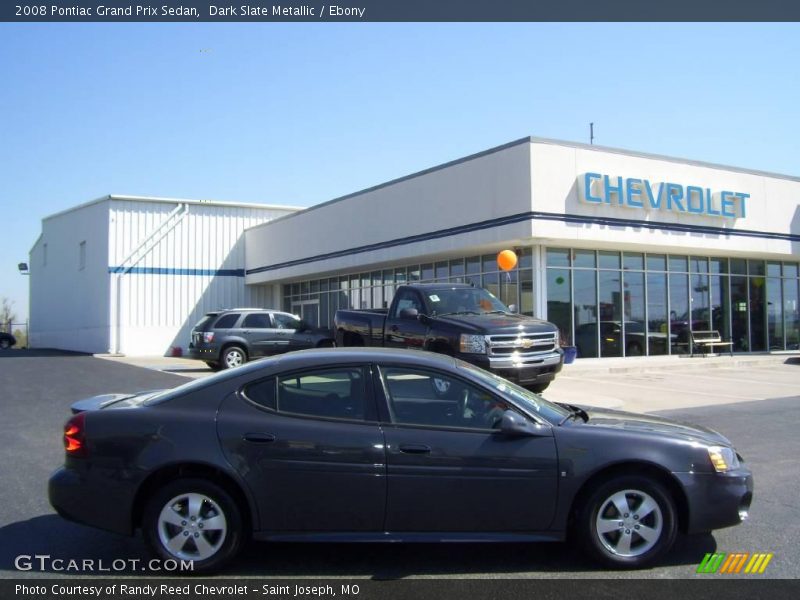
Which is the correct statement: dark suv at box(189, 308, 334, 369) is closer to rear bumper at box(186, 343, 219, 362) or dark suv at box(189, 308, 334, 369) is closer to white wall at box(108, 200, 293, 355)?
rear bumper at box(186, 343, 219, 362)

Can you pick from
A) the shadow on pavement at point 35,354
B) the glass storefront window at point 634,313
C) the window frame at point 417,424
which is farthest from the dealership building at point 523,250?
the window frame at point 417,424

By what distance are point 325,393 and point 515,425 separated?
50.7 inches

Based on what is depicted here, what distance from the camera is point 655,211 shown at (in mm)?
21234

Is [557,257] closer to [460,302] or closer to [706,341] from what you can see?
[706,341]

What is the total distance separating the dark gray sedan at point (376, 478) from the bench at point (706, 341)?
777 inches

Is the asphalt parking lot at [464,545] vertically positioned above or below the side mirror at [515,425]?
below

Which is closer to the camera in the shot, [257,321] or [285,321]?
[257,321]

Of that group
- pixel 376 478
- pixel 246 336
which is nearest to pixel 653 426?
pixel 376 478

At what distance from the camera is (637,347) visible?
73.7 feet

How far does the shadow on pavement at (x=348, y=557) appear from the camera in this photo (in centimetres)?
477

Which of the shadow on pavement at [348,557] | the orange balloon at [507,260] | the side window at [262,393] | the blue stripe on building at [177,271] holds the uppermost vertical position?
the blue stripe on building at [177,271]

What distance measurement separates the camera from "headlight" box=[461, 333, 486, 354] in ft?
38.2

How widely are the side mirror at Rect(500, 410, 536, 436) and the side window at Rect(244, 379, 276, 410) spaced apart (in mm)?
1534

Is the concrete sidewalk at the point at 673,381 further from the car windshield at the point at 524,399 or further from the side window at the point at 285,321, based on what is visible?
the car windshield at the point at 524,399
